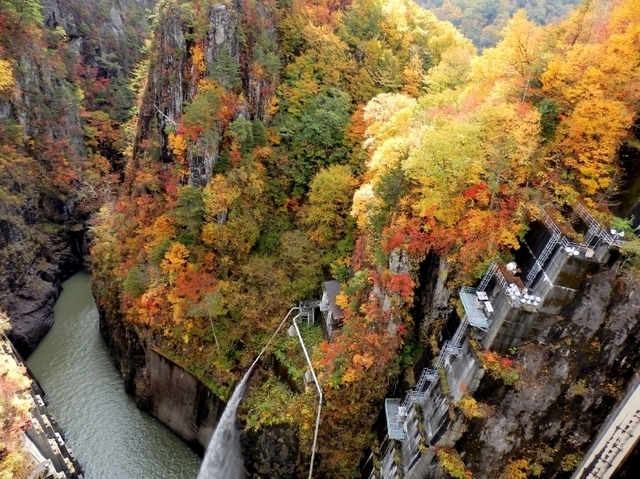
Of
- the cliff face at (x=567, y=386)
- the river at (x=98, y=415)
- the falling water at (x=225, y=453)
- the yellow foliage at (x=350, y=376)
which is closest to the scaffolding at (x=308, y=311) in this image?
the falling water at (x=225, y=453)

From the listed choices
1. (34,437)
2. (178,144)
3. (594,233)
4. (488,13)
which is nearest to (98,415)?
(34,437)

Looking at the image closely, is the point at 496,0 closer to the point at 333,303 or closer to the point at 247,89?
the point at 247,89

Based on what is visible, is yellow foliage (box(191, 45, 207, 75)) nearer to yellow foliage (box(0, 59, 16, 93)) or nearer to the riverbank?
yellow foliage (box(0, 59, 16, 93))

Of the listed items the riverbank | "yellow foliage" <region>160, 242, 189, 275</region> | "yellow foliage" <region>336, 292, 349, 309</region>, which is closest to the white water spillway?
"yellow foliage" <region>336, 292, 349, 309</region>

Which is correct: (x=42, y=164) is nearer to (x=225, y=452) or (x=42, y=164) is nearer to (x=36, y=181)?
(x=36, y=181)

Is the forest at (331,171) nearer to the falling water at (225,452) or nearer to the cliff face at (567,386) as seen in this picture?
the falling water at (225,452)

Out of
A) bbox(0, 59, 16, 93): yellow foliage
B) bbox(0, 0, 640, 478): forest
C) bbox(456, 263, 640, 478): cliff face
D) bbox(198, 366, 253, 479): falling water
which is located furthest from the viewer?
bbox(0, 59, 16, 93): yellow foliage
